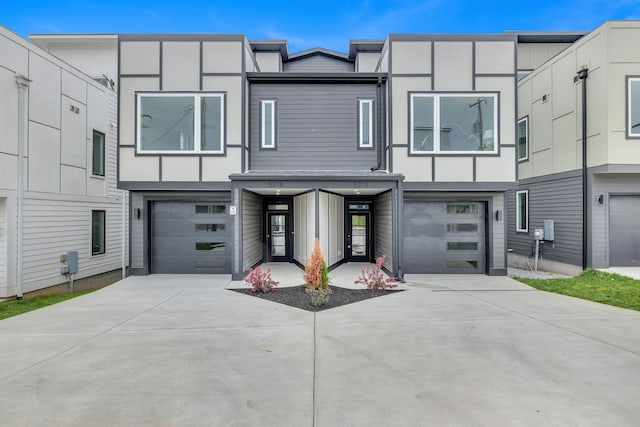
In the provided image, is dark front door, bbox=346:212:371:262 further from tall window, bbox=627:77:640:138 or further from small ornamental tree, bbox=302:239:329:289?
tall window, bbox=627:77:640:138

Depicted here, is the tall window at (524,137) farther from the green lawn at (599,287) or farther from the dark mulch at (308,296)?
the dark mulch at (308,296)

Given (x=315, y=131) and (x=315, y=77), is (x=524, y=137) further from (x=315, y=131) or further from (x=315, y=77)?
(x=315, y=77)

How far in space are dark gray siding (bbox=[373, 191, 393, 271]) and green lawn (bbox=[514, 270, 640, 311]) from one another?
350 centimetres

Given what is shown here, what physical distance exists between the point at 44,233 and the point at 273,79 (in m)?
7.36

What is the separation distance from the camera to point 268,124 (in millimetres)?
9883

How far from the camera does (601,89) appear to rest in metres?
9.12

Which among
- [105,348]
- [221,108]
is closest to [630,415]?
[105,348]

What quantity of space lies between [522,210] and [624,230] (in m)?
3.40

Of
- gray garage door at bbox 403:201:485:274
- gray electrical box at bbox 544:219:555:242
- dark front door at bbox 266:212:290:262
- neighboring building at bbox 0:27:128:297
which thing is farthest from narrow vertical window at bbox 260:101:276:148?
gray electrical box at bbox 544:219:555:242

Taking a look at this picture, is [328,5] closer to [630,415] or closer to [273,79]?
[273,79]

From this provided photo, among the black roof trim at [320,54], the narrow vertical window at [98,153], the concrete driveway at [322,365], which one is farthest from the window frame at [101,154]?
the black roof trim at [320,54]

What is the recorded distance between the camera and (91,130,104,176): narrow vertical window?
10.5 meters

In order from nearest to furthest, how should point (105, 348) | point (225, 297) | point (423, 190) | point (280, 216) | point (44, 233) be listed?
point (105, 348), point (225, 297), point (44, 233), point (423, 190), point (280, 216)

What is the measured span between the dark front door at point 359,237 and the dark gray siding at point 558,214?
19.6 ft
